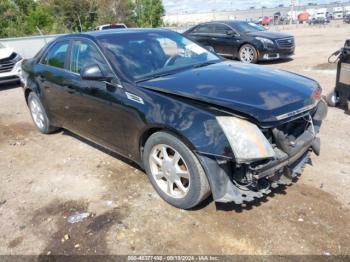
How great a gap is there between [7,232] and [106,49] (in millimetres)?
2115

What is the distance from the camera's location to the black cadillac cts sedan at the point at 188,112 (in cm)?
287

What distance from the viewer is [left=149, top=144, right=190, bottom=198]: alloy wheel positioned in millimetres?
3256

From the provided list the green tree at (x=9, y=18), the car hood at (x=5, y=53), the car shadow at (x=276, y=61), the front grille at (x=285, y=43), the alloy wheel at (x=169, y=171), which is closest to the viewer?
the alloy wheel at (x=169, y=171)

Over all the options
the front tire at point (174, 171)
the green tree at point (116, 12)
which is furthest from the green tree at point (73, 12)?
the front tire at point (174, 171)

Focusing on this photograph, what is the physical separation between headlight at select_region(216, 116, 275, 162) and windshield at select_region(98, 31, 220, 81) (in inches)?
47.6

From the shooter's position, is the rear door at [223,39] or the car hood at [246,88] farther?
the rear door at [223,39]

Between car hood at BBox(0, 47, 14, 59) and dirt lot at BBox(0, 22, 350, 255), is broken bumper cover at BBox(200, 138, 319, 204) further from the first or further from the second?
car hood at BBox(0, 47, 14, 59)

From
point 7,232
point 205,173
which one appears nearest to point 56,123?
point 7,232

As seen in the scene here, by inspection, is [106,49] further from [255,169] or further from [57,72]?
[255,169]

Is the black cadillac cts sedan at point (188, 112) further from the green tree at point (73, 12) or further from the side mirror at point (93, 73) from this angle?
the green tree at point (73, 12)

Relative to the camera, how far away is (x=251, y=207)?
3391mm

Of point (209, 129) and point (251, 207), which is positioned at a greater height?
point (209, 129)

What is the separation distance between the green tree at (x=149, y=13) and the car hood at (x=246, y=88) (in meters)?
25.4

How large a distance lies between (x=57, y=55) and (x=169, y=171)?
2628 millimetres
